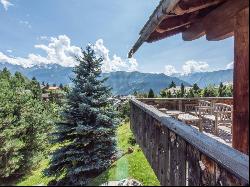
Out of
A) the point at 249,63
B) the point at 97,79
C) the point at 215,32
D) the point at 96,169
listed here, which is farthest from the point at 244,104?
the point at 97,79

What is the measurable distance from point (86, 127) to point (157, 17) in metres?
10.6

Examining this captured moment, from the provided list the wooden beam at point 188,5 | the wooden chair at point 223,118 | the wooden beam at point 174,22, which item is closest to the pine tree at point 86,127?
the wooden chair at point 223,118

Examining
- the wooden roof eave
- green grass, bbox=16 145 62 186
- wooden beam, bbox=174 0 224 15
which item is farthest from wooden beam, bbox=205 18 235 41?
green grass, bbox=16 145 62 186

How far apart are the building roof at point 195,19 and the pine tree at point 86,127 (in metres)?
9.52

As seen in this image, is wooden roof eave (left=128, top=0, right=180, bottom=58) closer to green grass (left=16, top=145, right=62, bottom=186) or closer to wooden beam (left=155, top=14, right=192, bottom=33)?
wooden beam (left=155, top=14, right=192, bottom=33)

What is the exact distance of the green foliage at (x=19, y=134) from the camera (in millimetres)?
25891

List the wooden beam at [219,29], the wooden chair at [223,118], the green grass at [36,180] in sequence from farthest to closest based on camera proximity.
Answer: the wooden chair at [223,118], the wooden beam at [219,29], the green grass at [36,180]

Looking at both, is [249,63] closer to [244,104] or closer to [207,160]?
[244,104]

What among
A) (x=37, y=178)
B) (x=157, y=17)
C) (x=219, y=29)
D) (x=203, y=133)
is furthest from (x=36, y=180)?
(x=203, y=133)

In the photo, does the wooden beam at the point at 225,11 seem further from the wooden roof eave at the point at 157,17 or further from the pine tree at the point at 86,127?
the pine tree at the point at 86,127

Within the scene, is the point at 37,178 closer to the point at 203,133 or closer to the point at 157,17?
the point at 157,17

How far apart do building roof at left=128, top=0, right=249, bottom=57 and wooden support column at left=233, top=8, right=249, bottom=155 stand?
0.19 m

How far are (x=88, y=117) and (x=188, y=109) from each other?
18.2 ft

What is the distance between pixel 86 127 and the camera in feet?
42.2
